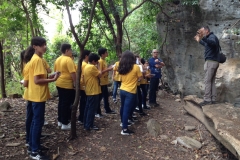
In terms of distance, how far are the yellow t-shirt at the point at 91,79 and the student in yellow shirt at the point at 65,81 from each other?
1.05 ft

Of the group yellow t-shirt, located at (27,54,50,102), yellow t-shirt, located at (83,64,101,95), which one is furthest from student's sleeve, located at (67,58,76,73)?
yellow t-shirt, located at (27,54,50,102)

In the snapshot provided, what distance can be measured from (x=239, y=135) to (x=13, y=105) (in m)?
6.86

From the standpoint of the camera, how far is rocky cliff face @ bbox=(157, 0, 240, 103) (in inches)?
308

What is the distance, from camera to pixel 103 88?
273 inches

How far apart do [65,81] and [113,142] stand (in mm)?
1679

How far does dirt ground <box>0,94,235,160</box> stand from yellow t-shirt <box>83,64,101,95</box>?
3.07 ft

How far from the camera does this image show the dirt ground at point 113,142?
456 cm

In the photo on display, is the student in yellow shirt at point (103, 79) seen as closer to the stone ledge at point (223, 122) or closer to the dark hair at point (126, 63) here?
the dark hair at point (126, 63)

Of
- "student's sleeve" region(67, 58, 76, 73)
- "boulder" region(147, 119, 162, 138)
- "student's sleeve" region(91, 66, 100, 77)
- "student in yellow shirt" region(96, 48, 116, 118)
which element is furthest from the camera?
"student in yellow shirt" region(96, 48, 116, 118)

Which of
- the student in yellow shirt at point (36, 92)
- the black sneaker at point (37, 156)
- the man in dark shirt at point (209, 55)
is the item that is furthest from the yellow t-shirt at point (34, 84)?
the man in dark shirt at point (209, 55)

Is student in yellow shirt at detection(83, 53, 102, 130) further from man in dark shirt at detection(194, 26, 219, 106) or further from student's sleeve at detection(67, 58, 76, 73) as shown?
man in dark shirt at detection(194, 26, 219, 106)

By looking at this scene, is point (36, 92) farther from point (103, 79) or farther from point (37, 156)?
point (103, 79)

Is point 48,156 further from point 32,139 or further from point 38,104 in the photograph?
point 38,104

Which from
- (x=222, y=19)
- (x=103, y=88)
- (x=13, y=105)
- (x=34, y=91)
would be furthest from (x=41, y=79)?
(x=222, y=19)
